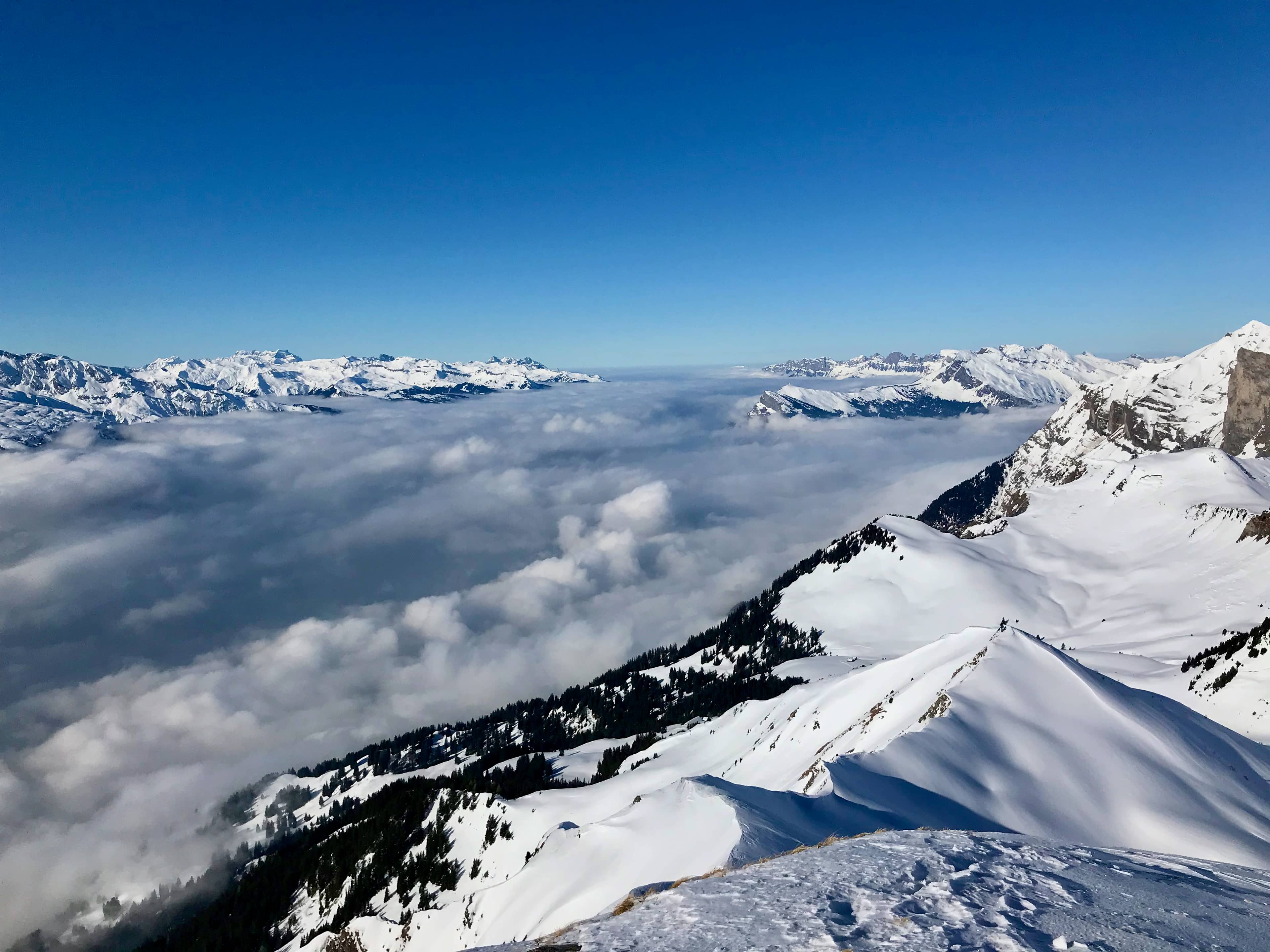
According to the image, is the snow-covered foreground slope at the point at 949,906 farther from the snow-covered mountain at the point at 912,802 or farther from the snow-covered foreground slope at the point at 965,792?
the snow-covered foreground slope at the point at 965,792

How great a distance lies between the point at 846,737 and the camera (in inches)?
2250

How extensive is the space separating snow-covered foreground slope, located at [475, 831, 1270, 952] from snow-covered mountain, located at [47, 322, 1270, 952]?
0.26 ft

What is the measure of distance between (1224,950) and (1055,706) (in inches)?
1682

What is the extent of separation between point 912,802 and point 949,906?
84.8ft

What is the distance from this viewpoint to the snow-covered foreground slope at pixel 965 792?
30.2 meters

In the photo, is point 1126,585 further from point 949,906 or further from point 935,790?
point 949,906

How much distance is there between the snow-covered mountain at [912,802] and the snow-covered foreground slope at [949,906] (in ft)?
0.26

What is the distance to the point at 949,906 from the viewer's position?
10438mm

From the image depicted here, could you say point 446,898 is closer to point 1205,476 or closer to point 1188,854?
point 1188,854

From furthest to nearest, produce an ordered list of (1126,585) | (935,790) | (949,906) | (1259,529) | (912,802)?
(1126,585) → (1259,529) → (935,790) → (912,802) → (949,906)

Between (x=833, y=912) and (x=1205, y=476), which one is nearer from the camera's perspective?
(x=833, y=912)

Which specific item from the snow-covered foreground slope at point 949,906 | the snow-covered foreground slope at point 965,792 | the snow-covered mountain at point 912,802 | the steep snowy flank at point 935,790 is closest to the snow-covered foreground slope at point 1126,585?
the snow-covered mountain at point 912,802

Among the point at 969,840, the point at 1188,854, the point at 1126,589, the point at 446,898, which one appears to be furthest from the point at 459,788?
the point at 1126,589

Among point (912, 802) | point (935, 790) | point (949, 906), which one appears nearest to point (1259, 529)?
point (935, 790)
